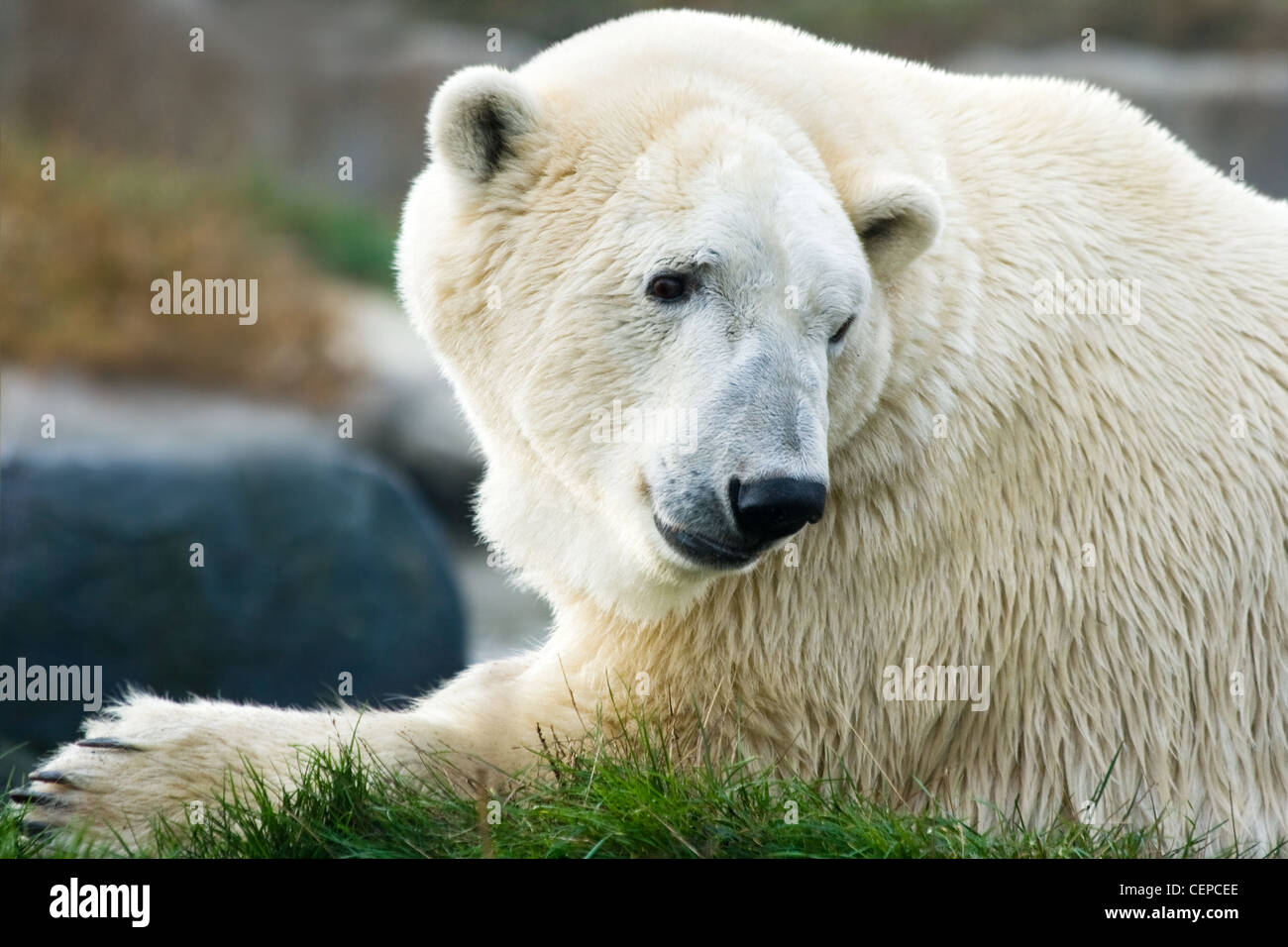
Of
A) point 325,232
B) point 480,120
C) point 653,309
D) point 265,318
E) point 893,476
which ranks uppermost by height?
point 325,232

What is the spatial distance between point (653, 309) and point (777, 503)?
627 millimetres

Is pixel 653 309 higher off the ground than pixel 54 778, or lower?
higher

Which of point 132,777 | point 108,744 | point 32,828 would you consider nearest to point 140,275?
point 108,744

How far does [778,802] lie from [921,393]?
1.12 metres

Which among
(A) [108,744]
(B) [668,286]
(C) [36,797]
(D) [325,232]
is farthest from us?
(D) [325,232]

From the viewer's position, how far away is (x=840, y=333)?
3.65m

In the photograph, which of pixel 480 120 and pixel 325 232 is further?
pixel 325 232

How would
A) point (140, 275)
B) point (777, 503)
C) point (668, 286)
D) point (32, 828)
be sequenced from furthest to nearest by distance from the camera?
point (140, 275) → point (32, 828) → point (668, 286) → point (777, 503)

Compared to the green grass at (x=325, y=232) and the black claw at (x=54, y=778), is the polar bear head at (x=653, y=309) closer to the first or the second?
the black claw at (x=54, y=778)

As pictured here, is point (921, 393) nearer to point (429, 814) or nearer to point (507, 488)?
point (507, 488)

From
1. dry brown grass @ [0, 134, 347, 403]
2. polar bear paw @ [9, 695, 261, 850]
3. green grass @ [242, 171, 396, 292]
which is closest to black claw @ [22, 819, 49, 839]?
polar bear paw @ [9, 695, 261, 850]

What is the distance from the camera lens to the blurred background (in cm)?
842

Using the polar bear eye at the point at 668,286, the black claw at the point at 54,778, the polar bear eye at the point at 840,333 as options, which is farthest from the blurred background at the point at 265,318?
the polar bear eye at the point at 840,333

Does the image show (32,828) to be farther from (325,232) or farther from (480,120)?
(325,232)
